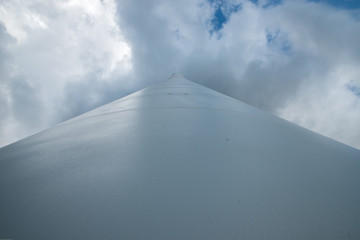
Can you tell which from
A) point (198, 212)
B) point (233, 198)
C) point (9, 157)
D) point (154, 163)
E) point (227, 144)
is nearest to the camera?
point (198, 212)

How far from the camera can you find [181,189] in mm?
1172

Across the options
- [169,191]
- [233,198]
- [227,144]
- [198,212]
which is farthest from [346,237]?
[227,144]

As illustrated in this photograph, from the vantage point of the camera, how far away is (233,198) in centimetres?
110

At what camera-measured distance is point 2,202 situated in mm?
1156

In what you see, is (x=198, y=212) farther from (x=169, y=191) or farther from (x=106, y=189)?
(x=106, y=189)

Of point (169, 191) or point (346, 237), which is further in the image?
point (169, 191)

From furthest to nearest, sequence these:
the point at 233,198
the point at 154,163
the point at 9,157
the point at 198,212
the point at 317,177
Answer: the point at 9,157, the point at 154,163, the point at 317,177, the point at 233,198, the point at 198,212

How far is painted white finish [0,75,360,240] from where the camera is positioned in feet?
2.98

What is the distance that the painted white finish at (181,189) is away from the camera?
91 centimetres

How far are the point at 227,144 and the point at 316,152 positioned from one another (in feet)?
3.03

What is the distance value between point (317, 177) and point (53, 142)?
112 inches

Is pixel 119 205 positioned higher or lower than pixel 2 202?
higher

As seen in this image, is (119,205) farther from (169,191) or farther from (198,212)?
(198,212)

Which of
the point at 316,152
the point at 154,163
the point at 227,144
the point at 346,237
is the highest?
the point at 316,152
